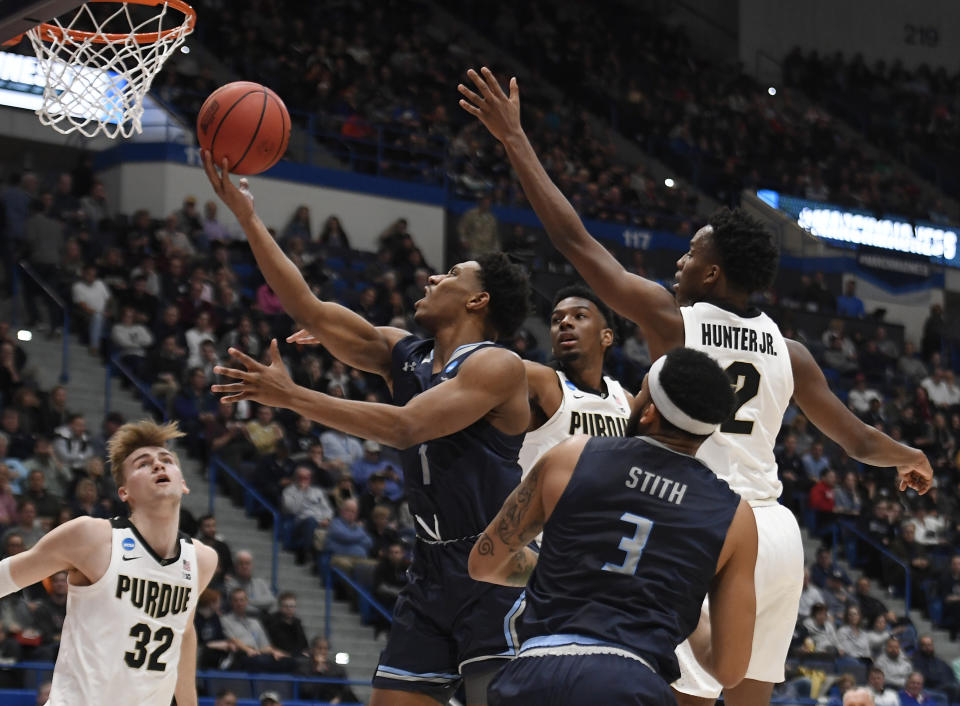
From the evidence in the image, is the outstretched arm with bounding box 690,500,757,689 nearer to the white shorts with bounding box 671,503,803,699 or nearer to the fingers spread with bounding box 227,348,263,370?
the white shorts with bounding box 671,503,803,699

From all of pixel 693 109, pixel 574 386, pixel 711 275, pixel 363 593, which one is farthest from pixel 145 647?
pixel 693 109

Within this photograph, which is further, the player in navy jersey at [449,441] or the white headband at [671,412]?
the player in navy jersey at [449,441]

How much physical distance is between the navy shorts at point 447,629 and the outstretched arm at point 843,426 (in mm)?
1399

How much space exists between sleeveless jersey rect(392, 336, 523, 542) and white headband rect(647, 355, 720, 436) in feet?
3.83

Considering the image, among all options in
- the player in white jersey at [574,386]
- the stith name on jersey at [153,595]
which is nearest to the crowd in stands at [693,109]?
the player in white jersey at [574,386]

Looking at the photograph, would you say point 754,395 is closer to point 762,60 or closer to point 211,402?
point 211,402

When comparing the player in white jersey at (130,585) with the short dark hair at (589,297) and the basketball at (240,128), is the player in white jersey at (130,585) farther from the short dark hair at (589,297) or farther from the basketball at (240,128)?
the short dark hair at (589,297)

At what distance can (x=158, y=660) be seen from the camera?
582cm

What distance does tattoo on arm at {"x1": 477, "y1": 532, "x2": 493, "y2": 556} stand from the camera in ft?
13.1

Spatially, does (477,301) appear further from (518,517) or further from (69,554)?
(69,554)

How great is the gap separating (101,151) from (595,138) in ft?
32.0

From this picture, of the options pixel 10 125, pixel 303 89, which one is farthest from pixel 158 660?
pixel 303 89

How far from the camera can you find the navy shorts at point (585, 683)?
3.53m

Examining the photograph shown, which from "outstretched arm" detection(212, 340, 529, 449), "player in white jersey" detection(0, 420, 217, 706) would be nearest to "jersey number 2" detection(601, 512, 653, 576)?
"outstretched arm" detection(212, 340, 529, 449)
